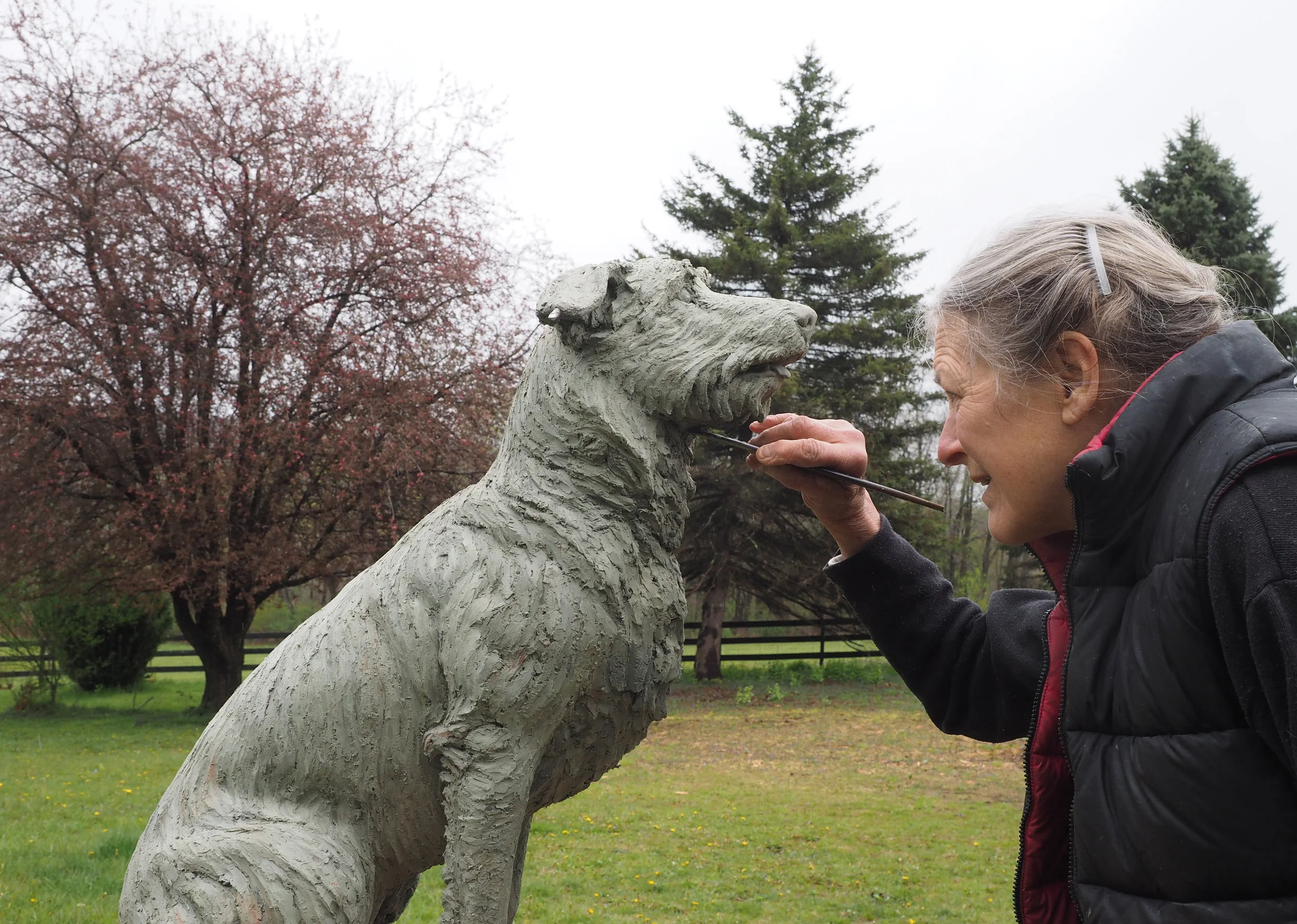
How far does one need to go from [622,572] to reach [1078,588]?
1182 millimetres

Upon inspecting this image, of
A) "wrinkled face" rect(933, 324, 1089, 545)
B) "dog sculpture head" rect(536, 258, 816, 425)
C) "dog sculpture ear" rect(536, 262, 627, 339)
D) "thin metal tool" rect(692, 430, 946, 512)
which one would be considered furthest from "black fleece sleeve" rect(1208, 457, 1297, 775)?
"dog sculpture ear" rect(536, 262, 627, 339)

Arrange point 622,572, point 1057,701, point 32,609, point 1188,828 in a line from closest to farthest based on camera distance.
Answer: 1. point 1188,828
2. point 1057,701
3. point 622,572
4. point 32,609

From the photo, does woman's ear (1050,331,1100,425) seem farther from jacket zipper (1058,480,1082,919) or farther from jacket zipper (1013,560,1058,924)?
jacket zipper (1013,560,1058,924)

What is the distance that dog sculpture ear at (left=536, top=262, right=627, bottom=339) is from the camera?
7.82 feet

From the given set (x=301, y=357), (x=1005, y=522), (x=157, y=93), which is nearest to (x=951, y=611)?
(x=1005, y=522)

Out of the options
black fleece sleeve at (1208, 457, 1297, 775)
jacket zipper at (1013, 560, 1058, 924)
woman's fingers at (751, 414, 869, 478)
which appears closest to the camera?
black fleece sleeve at (1208, 457, 1297, 775)

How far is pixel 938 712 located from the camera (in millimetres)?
2621

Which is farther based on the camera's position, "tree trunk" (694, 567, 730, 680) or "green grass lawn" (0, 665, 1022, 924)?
"tree trunk" (694, 567, 730, 680)

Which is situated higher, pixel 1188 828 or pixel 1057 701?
pixel 1057 701

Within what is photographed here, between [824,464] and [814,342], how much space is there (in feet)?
52.1

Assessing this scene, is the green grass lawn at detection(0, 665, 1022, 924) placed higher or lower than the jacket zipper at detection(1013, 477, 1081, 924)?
lower

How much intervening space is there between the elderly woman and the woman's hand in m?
0.46

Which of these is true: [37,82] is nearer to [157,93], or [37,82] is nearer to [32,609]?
[157,93]

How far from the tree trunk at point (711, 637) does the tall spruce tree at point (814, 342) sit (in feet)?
0.10
